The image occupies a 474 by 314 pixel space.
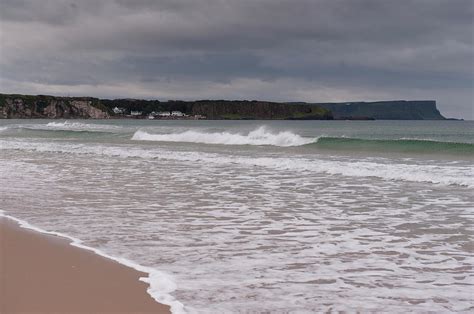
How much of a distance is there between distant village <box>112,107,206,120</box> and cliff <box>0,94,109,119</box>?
14.8 ft

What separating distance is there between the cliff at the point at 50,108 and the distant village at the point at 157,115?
450cm

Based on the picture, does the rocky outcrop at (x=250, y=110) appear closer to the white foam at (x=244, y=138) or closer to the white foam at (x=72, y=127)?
the white foam at (x=72, y=127)

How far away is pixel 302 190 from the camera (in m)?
11.7

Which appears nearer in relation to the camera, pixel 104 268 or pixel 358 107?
pixel 104 268

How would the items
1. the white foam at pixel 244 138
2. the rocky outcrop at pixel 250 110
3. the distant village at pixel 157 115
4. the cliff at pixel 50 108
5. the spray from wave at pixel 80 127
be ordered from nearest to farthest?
the white foam at pixel 244 138, the spray from wave at pixel 80 127, the cliff at pixel 50 108, the distant village at pixel 157 115, the rocky outcrop at pixel 250 110

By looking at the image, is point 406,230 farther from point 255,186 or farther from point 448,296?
point 255,186

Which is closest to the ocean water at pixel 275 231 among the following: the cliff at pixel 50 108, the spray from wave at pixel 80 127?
the spray from wave at pixel 80 127

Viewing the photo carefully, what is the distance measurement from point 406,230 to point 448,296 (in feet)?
9.27

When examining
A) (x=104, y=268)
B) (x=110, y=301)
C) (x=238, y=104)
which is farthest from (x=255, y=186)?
(x=238, y=104)

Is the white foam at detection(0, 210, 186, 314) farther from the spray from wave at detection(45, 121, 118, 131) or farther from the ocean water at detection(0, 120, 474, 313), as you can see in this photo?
the spray from wave at detection(45, 121, 118, 131)

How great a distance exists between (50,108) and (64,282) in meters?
174

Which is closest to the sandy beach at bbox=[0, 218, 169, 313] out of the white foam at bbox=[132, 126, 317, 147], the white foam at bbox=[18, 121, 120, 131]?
the white foam at bbox=[132, 126, 317, 147]

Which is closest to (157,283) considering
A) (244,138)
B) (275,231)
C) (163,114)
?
(275,231)

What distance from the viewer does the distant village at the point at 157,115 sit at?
168 m
